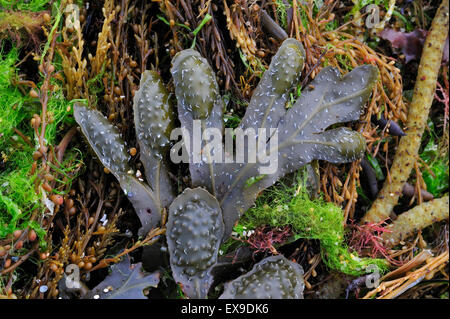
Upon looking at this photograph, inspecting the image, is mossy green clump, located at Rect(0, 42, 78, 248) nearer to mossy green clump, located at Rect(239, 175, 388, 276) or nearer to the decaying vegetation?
the decaying vegetation

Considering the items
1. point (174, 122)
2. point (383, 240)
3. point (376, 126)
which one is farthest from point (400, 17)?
point (174, 122)

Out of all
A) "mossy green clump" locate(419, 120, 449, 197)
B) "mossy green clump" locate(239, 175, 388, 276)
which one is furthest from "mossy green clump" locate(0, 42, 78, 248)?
"mossy green clump" locate(419, 120, 449, 197)

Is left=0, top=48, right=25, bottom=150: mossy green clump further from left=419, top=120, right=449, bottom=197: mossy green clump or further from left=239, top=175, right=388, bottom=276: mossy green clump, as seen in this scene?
left=419, top=120, right=449, bottom=197: mossy green clump

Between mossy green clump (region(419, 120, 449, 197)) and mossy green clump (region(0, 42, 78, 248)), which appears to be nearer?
mossy green clump (region(0, 42, 78, 248))

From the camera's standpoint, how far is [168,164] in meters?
1.15

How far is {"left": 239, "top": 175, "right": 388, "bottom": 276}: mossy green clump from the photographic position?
1150 millimetres

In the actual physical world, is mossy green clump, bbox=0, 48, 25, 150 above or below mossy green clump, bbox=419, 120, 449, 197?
above

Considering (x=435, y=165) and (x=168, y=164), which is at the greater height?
(x=168, y=164)

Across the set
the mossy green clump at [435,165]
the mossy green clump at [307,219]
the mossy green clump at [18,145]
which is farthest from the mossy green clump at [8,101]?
the mossy green clump at [435,165]

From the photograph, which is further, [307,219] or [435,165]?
[435,165]

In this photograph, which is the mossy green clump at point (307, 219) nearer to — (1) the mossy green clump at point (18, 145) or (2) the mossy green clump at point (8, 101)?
(1) the mossy green clump at point (18, 145)

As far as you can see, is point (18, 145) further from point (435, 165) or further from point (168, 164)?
point (435, 165)

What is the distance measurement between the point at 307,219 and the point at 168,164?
0.42 metres

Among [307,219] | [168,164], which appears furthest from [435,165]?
[168,164]
